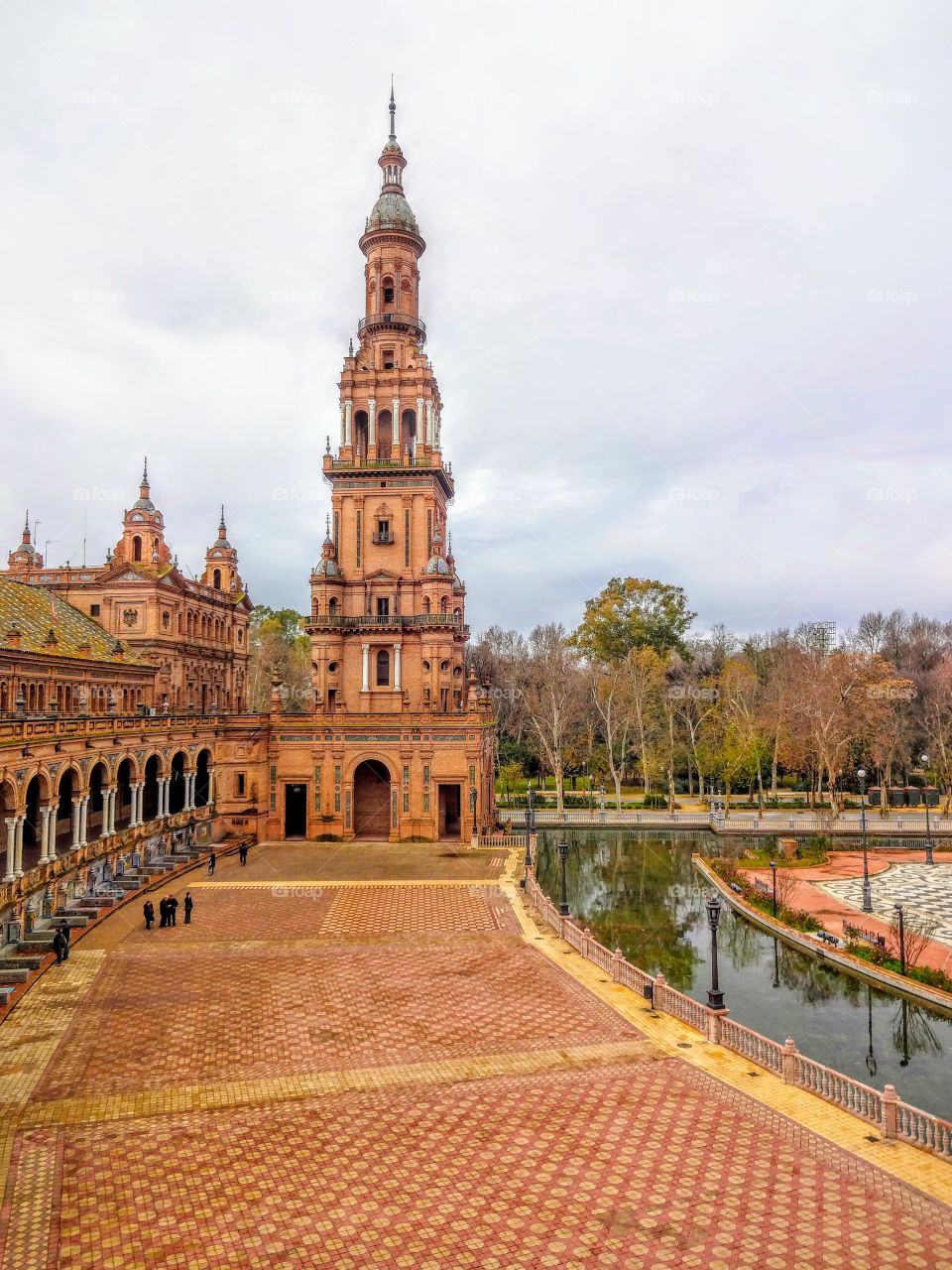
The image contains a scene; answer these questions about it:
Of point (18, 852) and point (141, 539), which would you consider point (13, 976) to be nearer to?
point (18, 852)

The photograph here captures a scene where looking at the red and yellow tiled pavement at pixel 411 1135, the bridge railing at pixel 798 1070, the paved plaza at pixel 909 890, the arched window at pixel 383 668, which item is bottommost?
the paved plaza at pixel 909 890

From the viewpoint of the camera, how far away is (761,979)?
27.1 m

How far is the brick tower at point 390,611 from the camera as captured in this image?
45.3 m

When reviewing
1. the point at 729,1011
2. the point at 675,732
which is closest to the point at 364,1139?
the point at 729,1011

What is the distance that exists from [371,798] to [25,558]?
98.6ft

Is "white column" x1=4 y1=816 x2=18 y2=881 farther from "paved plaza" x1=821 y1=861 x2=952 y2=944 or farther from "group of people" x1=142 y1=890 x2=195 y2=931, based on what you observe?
"paved plaza" x1=821 y1=861 x2=952 y2=944

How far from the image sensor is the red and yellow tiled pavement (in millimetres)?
11594

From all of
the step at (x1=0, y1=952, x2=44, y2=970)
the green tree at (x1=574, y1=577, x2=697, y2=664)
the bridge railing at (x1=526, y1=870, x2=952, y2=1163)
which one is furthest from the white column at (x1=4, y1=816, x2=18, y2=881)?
the green tree at (x1=574, y1=577, x2=697, y2=664)

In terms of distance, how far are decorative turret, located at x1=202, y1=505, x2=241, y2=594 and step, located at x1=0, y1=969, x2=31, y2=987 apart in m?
44.4

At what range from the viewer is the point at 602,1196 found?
12609 millimetres

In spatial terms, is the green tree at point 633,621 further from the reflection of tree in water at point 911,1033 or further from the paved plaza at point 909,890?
the reflection of tree in water at point 911,1033

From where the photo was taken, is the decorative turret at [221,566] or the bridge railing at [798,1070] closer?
the bridge railing at [798,1070]

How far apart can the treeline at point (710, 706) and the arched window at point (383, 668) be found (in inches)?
534

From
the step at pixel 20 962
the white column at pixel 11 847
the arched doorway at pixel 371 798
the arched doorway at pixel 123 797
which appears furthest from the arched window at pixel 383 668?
the step at pixel 20 962
